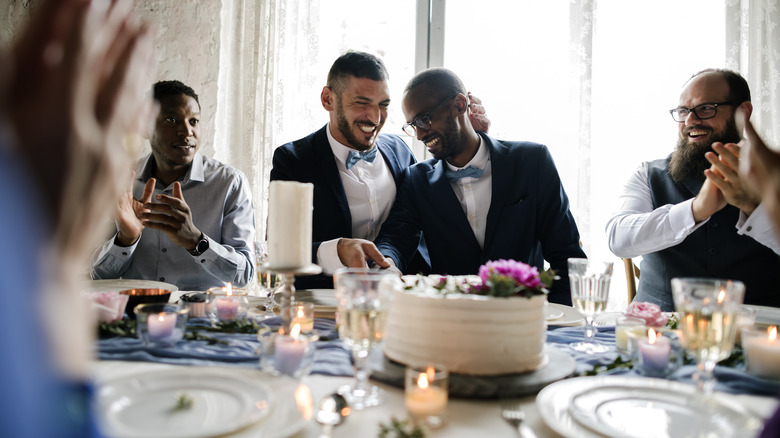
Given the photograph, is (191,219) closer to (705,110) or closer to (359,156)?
(359,156)

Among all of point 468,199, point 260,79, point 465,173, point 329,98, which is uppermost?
point 260,79

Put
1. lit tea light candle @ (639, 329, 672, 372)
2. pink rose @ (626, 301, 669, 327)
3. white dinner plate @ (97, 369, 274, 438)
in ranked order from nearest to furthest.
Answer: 1. white dinner plate @ (97, 369, 274, 438)
2. lit tea light candle @ (639, 329, 672, 372)
3. pink rose @ (626, 301, 669, 327)

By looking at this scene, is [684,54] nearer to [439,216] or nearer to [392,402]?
[439,216]

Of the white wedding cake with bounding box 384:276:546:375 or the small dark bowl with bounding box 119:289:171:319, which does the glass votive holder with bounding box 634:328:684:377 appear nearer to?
the white wedding cake with bounding box 384:276:546:375

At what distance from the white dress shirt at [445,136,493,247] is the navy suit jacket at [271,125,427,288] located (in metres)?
0.32

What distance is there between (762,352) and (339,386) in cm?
89

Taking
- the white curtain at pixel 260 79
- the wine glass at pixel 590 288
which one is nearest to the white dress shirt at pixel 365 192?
the white curtain at pixel 260 79

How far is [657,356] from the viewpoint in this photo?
3.71 feet

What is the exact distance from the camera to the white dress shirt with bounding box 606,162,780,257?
7.61ft

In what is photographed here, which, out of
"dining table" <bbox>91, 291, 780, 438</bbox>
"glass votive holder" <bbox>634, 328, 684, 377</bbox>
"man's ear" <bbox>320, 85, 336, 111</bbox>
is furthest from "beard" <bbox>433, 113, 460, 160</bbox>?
"glass votive holder" <bbox>634, 328, 684, 377</bbox>

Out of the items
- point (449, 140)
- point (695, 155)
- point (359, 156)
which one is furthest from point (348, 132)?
point (695, 155)

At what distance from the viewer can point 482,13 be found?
420cm

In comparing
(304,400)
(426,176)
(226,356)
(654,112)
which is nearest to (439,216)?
(426,176)

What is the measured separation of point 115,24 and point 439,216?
7.63 feet
